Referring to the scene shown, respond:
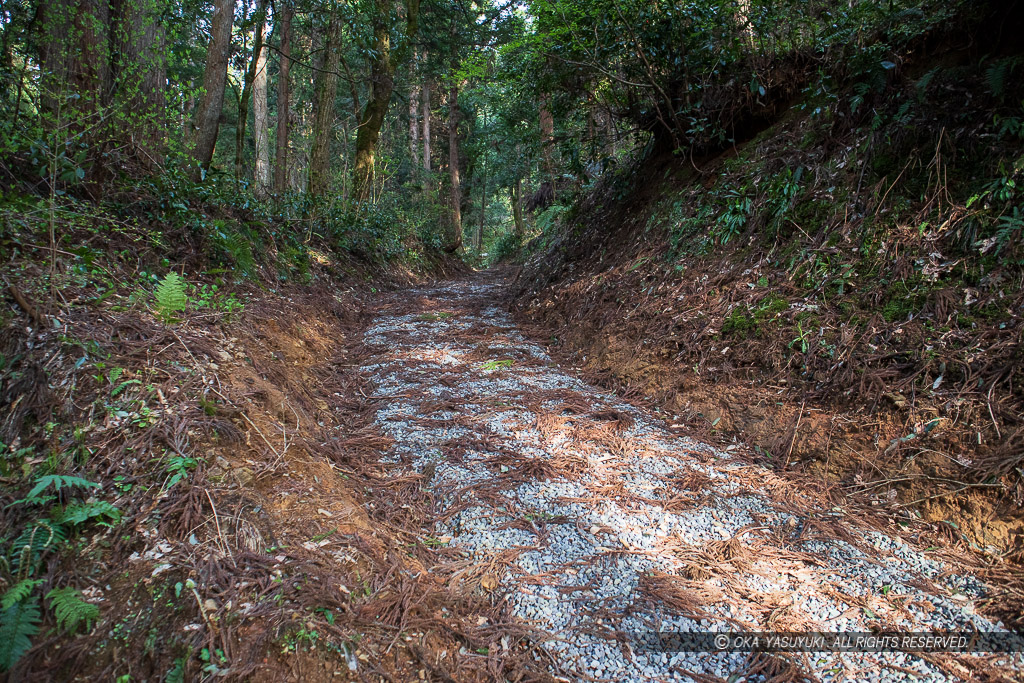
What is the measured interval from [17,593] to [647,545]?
2.35 meters

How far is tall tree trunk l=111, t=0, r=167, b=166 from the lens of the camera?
14.2 feet

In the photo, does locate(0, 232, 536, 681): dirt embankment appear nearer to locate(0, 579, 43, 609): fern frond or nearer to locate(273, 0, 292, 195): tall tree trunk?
locate(0, 579, 43, 609): fern frond

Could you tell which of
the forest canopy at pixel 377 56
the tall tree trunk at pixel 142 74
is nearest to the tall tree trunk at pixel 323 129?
the forest canopy at pixel 377 56

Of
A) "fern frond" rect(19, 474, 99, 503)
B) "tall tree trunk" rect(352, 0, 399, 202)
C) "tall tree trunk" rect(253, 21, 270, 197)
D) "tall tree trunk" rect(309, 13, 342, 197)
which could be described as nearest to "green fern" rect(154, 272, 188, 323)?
"fern frond" rect(19, 474, 99, 503)

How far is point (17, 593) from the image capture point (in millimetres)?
1440

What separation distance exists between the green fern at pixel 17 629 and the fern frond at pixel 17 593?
1 cm

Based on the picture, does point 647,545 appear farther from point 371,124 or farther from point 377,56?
point 371,124

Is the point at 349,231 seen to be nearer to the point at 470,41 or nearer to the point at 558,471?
the point at 470,41

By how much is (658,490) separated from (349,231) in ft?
30.9

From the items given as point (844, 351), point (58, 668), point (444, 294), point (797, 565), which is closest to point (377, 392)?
point (58, 668)

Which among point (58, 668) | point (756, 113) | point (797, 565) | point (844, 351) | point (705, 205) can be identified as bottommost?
point (797, 565)

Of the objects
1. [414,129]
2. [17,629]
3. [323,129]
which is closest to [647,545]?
[17,629]

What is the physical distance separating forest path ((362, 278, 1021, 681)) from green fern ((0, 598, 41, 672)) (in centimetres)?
143

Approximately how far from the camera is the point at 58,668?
138cm
